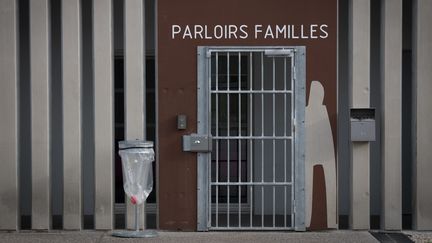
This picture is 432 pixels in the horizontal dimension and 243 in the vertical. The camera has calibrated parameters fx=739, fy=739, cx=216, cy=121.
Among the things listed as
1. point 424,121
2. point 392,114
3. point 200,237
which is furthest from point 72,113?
point 424,121

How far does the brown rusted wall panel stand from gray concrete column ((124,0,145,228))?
237 mm

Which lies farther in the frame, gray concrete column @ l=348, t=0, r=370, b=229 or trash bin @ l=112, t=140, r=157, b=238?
gray concrete column @ l=348, t=0, r=370, b=229

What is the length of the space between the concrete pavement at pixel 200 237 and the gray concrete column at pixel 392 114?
495 mm

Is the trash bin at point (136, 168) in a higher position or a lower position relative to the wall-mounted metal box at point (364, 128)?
lower

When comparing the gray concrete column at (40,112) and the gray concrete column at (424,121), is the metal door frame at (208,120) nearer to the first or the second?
the gray concrete column at (424,121)

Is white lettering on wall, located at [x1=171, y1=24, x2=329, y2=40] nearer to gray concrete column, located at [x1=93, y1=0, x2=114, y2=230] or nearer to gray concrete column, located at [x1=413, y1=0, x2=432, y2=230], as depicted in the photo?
gray concrete column, located at [x1=93, y1=0, x2=114, y2=230]

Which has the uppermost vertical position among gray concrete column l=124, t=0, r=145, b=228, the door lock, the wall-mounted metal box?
gray concrete column l=124, t=0, r=145, b=228

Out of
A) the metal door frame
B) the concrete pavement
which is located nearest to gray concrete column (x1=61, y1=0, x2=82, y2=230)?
the concrete pavement

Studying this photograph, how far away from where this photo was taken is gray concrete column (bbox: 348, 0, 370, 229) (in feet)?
31.7

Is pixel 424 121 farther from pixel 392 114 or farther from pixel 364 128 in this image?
pixel 364 128

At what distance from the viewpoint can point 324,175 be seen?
9.70 metres

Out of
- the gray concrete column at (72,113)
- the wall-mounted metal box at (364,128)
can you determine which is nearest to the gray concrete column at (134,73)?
the gray concrete column at (72,113)

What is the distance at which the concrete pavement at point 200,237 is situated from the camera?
9.14m

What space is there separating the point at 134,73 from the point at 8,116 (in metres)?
1.74
